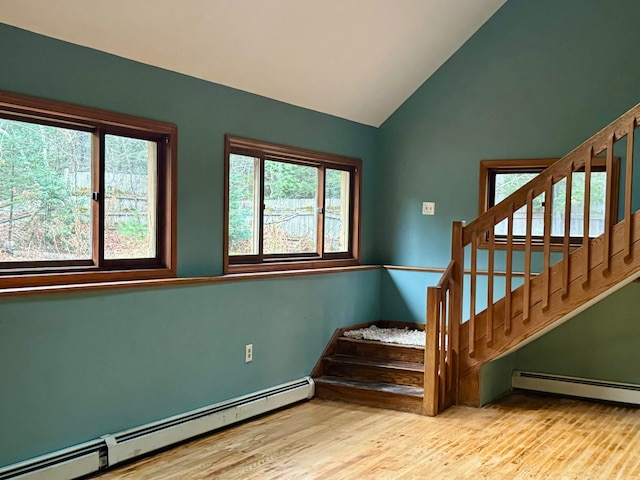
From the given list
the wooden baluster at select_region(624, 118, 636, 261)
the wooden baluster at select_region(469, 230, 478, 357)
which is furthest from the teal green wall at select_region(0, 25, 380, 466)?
the wooden baluster at select_region(624, 118, 636, 261)

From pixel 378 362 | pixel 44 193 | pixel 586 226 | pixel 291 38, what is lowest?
pixel 378 362

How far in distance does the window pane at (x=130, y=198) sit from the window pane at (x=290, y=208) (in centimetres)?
113

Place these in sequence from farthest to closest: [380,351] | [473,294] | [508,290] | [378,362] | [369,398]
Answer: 1. [380,351]
2. [378,362]
3. [369,398]
4. [473,294]
5. [508,290]

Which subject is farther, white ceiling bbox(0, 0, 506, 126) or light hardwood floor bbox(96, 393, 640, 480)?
light hardwood floor bbox(96, 393, 640, 480)

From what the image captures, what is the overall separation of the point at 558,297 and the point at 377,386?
4.94 ft

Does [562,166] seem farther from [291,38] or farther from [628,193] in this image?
[291,38]

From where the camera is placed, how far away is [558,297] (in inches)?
173

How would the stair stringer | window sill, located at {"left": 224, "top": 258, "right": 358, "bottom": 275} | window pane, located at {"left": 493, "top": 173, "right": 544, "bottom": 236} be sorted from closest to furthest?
the stair stringer, window sill, located at {"left": 224, "top": 258, "right": 358, "bottom": 275}, window pane, located at {"left": 493, "top": 173, "right": 544, "bottom": 236}

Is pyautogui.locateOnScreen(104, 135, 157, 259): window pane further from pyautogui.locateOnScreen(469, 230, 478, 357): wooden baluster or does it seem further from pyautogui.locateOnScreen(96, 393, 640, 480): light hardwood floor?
pyautogui.locateOnScreen(469, 230, 478, 357): wooden baluster

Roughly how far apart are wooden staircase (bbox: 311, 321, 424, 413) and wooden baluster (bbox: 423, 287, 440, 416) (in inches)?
Result: 4.2

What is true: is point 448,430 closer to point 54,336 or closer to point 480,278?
point 480,278

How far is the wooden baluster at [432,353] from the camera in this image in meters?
4.66

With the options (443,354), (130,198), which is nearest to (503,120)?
(443,354)

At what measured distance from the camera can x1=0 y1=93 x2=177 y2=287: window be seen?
3391 millimetres
